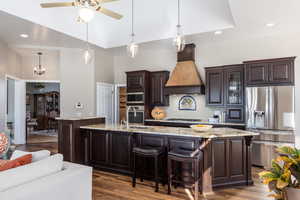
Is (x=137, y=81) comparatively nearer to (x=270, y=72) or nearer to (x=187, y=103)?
(x=187, y=103)

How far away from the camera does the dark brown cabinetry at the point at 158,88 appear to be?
634 cm

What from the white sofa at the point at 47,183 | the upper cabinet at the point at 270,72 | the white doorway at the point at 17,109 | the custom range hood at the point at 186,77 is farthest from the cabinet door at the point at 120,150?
the white doorway at the point at 17,109

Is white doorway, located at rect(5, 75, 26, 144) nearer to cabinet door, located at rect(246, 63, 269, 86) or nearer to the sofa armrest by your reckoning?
the sofa armrest

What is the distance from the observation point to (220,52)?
5.84 m

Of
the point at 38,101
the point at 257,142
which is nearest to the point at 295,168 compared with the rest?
the point at 257,142

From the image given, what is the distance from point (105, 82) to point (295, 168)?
6.52 metres

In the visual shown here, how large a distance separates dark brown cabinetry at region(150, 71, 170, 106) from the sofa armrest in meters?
4.43

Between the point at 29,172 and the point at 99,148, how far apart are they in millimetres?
2527

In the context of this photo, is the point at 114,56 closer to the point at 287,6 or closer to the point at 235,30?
the point at 235,30

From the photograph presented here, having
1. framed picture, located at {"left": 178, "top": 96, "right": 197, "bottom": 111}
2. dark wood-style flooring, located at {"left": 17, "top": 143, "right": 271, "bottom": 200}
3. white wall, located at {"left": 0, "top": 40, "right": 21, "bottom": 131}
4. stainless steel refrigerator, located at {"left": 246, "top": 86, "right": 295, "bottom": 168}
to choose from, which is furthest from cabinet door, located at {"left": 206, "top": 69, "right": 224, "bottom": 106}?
white wall, located at {"left": 0, "top": 40, "right": 21, "bottom": 131}

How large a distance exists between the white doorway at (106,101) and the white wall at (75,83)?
0.28 meters

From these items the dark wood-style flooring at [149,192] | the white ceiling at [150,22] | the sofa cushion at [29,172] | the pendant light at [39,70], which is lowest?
the dark wood-style flooring at [149,192]

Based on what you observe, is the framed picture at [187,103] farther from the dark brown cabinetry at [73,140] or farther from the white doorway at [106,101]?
the dark brown cabinetry at [73,140]

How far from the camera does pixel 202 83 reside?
580 centimetres
